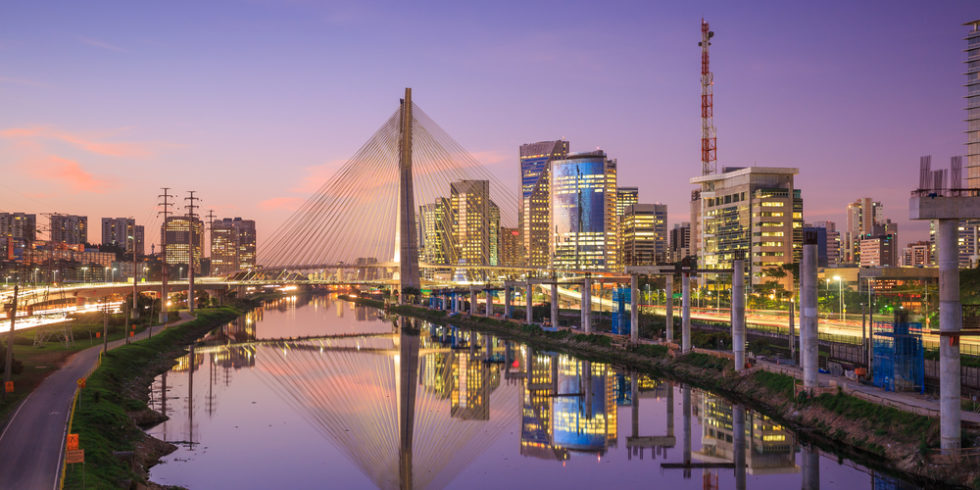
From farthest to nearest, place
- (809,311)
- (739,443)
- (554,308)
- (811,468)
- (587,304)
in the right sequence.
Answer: (554,308), (587,304), (809,311), (739,443), (811,468)

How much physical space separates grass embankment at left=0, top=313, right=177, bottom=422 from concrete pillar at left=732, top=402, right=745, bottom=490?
95.4ft

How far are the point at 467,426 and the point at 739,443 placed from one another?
14215 millimetres

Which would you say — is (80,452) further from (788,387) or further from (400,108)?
(400,108)

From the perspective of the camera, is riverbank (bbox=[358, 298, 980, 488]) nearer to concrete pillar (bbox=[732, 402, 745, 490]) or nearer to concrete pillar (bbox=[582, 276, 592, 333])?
concrete pillar (bbox=[732, 402, 745, 490])

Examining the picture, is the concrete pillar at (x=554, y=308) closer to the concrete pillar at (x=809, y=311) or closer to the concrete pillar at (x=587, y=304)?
the concrete pillar at (x=587, y=304)


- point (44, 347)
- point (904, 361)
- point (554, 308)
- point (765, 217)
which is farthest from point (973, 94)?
point (44, 347)

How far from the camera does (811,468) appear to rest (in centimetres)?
2961

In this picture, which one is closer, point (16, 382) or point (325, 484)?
point (325, 484)

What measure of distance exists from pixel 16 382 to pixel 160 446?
13309 millimetres

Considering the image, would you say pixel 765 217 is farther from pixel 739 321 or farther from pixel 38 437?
pixel 38 437

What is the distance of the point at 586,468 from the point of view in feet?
105

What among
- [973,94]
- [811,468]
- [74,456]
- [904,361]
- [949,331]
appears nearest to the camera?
[74,456]

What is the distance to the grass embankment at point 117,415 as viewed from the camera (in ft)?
80.7

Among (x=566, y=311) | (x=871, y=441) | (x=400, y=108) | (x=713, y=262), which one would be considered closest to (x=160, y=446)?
(x=871, y=441)
